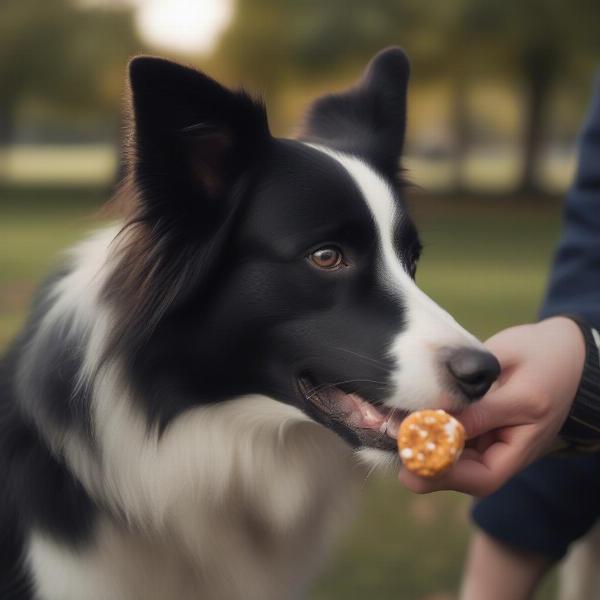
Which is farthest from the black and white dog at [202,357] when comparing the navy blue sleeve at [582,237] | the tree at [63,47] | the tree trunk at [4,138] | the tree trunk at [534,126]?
the tree trunk at [4,138]

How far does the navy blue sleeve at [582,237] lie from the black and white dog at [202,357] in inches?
22.8

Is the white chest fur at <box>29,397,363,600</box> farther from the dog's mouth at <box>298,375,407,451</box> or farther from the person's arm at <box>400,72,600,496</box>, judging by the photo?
the person's arm at <box>400,72,600,496</box>

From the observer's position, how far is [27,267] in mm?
11867

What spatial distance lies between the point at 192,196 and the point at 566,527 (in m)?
1.62

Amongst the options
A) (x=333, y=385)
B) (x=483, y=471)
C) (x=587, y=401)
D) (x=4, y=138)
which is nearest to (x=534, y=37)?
(x=587, y=401)

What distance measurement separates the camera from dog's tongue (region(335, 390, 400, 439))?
2.35 metres

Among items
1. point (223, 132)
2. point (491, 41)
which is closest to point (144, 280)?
point (223, 132)

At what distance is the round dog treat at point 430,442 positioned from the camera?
2098 millimetres

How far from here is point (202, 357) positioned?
2551mm

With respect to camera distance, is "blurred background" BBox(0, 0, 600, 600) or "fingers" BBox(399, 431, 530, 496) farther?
"blurred background" BBox(0, 0, 600, 600)

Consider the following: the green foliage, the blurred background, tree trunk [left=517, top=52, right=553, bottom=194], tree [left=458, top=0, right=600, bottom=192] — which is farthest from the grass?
tree [left=458, top=0, right=600, bottom=192]

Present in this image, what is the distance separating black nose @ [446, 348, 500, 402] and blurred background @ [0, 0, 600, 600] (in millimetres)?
939

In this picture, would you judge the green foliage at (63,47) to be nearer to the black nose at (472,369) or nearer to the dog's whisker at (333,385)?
the dog's whisker at (333,385)

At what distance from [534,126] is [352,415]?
25.9 m
